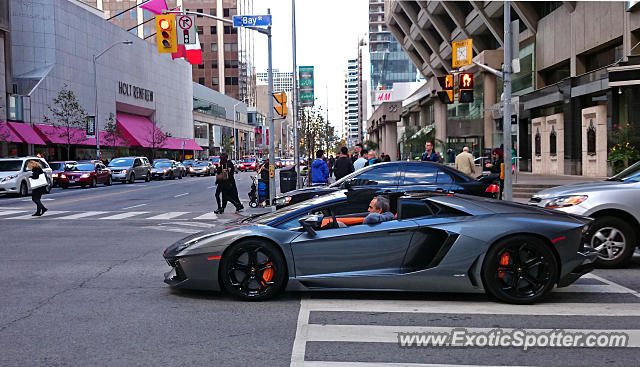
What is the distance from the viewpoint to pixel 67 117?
1949 inches

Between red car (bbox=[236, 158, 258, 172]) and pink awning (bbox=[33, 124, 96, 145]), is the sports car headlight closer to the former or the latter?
pink awning (bbox=[33, 124, 96, 145])

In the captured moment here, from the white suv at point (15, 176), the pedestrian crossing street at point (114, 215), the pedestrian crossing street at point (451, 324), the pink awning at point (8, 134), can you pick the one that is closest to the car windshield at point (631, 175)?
the pedestrian crossing street at point (451, 324)

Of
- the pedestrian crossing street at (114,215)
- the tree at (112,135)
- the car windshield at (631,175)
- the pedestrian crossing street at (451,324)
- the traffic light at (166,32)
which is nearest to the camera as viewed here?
the pedestrian crossing street at (451,324)

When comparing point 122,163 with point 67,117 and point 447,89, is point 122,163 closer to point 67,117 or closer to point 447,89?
point 67,117

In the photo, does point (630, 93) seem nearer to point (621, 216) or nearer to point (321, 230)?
point (621, 216)

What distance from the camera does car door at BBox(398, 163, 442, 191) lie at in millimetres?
12148

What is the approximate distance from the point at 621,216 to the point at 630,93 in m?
20.6

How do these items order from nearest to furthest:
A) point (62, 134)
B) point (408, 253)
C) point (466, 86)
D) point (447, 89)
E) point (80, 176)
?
point (408, 253), point (466, 86), point (447, 89), point (80, 176), point (62, 134)

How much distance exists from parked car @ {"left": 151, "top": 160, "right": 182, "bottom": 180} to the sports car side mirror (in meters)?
43.6

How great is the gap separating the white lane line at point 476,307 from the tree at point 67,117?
4585cm

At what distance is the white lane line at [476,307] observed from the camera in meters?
6.11

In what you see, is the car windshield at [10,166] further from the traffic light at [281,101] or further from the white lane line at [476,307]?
the white lane line at [476,307]

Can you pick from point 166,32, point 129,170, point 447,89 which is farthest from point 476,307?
point 129,170

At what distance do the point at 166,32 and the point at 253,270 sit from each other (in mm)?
15463
